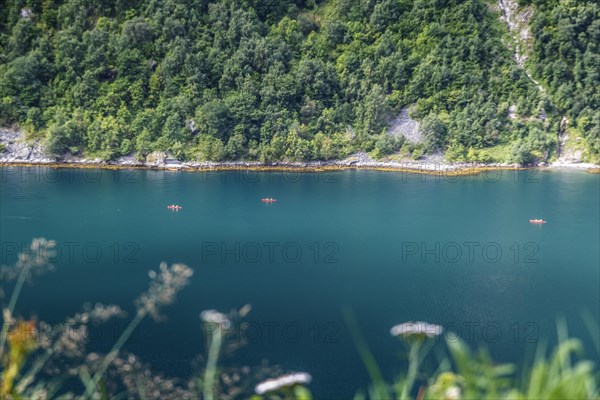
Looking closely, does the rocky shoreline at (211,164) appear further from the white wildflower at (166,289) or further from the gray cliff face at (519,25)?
the white wildflower at (166,289)

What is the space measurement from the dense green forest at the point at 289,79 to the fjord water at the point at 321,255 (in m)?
4.71

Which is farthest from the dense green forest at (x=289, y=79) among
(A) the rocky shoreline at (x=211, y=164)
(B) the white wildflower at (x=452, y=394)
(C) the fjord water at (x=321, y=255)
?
(B) the white wildflower at (x=452, y=394)

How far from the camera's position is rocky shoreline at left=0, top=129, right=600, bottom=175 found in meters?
43.2

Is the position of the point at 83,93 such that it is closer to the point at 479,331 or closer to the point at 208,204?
the point at 208,204

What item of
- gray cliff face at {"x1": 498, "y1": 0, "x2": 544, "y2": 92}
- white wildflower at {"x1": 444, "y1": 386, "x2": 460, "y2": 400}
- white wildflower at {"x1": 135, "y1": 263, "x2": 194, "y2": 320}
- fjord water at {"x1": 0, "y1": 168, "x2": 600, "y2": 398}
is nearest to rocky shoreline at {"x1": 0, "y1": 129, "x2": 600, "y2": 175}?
fjord water at {"x1": 0, "y1": 168, "x2": 600, "y2": 398}

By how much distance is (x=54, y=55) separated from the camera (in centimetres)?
4875

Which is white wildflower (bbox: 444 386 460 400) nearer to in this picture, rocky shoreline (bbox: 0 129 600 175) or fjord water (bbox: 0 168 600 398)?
fjord water (bbox: 0 168 600 398)

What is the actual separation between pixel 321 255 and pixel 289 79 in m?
25.3

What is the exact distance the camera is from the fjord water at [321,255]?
16.1 metres

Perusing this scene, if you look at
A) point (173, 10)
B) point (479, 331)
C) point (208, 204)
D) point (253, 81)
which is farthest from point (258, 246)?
point (173, 10)

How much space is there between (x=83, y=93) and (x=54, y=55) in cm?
→ 562

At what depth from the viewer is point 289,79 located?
46.1 m

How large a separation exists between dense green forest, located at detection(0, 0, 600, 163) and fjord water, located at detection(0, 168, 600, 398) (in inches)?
185

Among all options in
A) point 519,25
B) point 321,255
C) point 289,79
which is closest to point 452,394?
point 321,255
